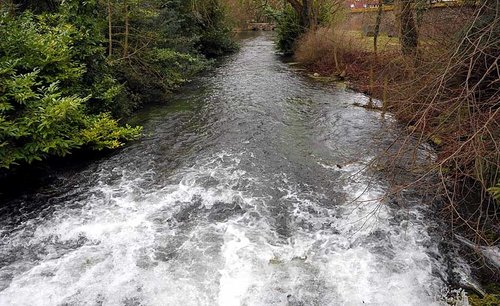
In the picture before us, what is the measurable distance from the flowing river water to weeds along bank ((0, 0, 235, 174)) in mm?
911

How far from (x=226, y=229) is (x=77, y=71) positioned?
18.0 ft

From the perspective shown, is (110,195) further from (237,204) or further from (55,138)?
(237,204)

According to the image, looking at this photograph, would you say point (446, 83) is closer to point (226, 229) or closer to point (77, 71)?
point (226, 229)

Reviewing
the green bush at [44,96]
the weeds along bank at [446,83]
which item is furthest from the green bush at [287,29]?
the green bush at [44,96]

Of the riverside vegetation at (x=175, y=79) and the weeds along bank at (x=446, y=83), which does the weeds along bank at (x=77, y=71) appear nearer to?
the riverside vegetation at (x=175, y=79)

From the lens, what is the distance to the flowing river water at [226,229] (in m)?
4.63

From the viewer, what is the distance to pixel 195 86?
49.5 ft

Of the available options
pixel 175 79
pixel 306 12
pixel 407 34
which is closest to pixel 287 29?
pixel 306 12

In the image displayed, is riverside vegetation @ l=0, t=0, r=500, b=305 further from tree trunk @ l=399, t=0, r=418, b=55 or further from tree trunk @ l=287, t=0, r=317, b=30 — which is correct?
tree trunk @ l=287, t=0, r=317, b=30

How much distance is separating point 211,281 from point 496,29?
15.8 ft

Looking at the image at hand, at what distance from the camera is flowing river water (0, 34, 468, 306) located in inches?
182

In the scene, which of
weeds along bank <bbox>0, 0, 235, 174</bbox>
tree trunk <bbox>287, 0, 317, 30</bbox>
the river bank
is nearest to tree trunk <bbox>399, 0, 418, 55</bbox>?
the river bank

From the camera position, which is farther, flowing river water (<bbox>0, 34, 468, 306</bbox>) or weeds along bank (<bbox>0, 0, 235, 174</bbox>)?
weeds along bank (<bbox>0, 0, 235, 174</bbox>)

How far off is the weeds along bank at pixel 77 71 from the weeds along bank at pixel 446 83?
603cm
